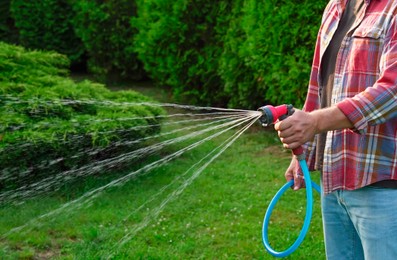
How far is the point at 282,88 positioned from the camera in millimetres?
6434

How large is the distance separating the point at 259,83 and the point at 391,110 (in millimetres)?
5178

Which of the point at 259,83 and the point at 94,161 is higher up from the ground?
the point at 259,83

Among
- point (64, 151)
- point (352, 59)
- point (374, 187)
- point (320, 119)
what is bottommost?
point (64, 151)

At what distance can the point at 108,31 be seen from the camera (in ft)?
31.6

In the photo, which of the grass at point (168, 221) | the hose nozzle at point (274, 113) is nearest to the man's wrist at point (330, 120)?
the hose nozzle at point (274, 113)

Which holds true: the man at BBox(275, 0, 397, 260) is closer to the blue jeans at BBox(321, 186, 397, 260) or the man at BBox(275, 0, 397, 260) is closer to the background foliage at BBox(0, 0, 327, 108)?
the blue jeans at BBox(321, 186, 397, 260)

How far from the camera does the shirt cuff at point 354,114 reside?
2010mm

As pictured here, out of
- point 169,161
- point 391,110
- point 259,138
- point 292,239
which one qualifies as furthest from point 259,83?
point 391,110

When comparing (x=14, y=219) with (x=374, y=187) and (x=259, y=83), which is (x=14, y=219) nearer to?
(x=374, y=187)

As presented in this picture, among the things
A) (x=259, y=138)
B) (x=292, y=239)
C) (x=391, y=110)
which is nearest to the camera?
(x=391, y=110)

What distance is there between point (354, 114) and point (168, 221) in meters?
2.77

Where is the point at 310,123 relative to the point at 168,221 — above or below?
above

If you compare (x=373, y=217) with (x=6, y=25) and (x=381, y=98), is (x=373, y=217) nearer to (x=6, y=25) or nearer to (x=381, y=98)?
(x=381, y=98)

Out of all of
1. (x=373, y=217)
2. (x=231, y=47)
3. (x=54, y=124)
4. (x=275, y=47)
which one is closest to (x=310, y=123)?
(x=373, y=217)
